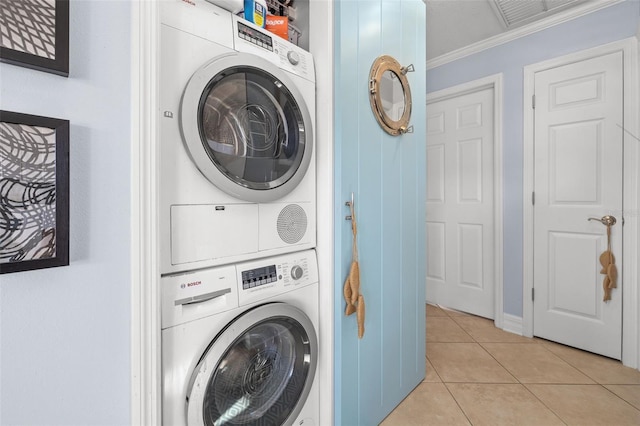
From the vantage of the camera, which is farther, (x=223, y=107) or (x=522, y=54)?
(x=522, y=54)

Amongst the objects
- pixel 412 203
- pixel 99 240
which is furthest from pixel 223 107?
pixel 412 203

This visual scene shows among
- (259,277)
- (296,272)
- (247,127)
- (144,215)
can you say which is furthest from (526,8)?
(144,215)

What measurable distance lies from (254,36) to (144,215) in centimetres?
75

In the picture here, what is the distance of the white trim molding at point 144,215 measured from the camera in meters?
0.78

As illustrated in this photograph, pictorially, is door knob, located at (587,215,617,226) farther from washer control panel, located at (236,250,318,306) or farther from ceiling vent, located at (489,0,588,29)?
washer control panel, located at (236,250,318,306)

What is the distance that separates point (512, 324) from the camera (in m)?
2.58

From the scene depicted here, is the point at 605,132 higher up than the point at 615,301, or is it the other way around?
the point at 605,132

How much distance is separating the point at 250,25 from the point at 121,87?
525mm

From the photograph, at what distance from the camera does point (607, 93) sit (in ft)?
6.84

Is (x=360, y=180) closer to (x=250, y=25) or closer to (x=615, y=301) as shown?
(x=250, y=25)

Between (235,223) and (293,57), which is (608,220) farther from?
(235,223)

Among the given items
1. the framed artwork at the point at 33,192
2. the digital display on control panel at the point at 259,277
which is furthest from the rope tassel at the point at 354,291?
the framed artwork at the point at 33,192

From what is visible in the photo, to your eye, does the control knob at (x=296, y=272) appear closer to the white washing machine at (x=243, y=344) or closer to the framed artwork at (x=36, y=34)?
the white washing machine at (x=243, y=344)

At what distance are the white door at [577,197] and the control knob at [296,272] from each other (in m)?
2.17
